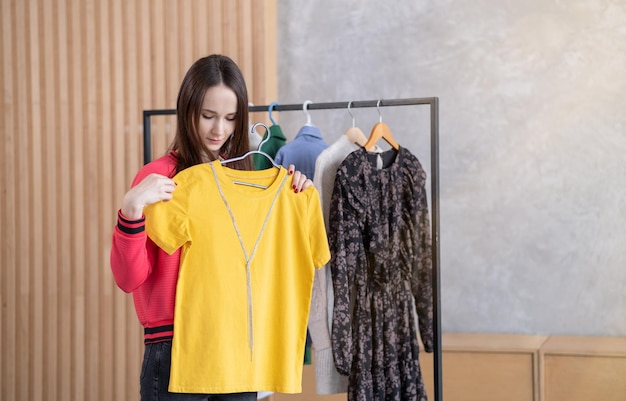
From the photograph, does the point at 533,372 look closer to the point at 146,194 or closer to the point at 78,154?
the point at 146,194

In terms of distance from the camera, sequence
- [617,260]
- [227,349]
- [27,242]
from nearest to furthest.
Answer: [227,349]
[617,260]
[27,242]

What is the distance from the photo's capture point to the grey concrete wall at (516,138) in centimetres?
346

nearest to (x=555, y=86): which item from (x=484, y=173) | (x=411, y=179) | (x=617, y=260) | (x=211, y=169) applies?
(x=484, y=173)

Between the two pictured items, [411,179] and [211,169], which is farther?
[411,179]

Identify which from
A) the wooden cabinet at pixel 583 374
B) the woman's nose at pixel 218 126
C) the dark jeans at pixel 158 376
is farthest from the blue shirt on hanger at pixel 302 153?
the wooden cabinet at pixel 583 374

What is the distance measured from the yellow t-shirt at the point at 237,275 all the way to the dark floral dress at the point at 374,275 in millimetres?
294

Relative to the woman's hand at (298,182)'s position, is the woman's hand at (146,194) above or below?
below

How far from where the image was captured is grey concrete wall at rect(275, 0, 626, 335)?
346cm

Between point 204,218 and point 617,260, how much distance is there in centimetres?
231

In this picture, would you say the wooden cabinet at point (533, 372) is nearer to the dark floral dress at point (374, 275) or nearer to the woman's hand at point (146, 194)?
the dark floral dress at point (374, 275)

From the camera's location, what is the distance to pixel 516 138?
3.55 m

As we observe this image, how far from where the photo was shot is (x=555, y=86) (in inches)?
138

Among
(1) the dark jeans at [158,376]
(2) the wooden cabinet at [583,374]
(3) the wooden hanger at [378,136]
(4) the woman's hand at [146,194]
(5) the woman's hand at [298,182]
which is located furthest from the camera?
(2) the wooden cabinet at [583,374]

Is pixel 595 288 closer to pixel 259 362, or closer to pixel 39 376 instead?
pixel 259 362
